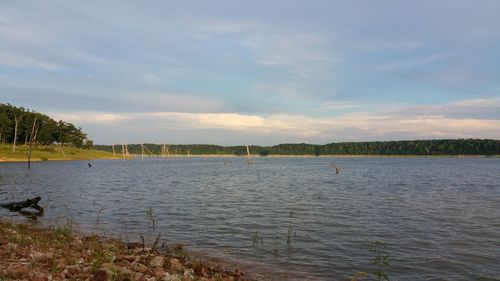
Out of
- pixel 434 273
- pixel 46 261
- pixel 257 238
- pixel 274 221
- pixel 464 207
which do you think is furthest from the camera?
pixel 464 207

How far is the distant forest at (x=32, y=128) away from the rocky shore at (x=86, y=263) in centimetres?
11752

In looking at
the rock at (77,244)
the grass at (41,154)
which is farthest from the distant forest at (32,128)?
the rock at (77,244)

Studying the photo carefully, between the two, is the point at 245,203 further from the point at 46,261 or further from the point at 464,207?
the point at 46,261

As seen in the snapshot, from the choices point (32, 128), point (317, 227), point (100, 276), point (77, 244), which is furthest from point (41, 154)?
point (100, 276)

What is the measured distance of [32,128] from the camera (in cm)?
13138

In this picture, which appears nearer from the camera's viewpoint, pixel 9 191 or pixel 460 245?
pixel 460 245

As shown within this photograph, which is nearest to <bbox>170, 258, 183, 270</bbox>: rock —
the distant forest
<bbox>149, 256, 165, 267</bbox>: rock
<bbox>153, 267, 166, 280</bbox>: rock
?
<bbox>149, 256, 165, 267</bbox>: rock

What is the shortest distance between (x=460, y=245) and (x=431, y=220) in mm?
7656

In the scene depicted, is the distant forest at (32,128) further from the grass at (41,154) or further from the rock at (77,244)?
the rock at (77,244)

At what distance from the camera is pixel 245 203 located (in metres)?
37.2

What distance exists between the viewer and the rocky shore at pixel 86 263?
1105 centimetres

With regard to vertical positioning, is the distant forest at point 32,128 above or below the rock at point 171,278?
Answer: above

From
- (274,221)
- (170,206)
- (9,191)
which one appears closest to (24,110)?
(9,191)

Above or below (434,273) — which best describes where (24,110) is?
above
